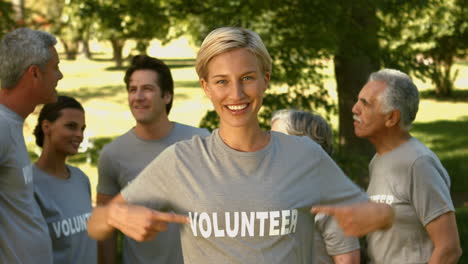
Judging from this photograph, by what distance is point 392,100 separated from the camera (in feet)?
13.0

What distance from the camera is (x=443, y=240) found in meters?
3.53

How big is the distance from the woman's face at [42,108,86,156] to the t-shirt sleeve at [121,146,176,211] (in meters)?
1.98

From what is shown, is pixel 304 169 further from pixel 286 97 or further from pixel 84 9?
pixel 84 9

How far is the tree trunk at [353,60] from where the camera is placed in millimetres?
8508

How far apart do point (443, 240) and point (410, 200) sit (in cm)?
27

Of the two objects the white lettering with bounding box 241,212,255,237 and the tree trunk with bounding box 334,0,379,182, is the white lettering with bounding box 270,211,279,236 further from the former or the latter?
the tree trunk with bounding box 334,0,379,182

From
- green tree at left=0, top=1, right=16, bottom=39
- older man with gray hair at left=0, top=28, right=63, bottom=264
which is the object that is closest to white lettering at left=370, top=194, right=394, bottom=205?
older man with gray hair at left=0, top=28, right=63, bottom=264

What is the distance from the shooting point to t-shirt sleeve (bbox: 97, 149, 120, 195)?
173 inches

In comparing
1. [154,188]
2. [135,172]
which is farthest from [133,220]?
[135,172]

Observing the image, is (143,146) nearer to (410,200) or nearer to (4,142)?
(4,142)

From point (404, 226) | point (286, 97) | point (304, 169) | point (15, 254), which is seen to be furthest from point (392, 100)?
point (286, 97)

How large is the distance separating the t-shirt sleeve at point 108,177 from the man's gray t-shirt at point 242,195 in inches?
78.0

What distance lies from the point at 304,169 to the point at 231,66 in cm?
46

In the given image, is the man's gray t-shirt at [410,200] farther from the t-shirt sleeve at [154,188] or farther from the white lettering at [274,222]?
the t-shirt sleeve at [154,188]
